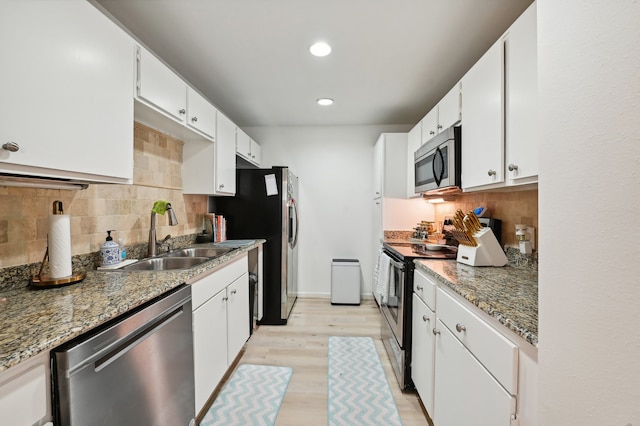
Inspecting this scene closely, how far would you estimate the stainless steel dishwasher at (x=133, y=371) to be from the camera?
776 mm

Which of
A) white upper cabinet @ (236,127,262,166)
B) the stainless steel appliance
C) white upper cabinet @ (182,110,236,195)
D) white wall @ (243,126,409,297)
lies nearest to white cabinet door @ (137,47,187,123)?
white upper cabinet @ (182,110,236,195)

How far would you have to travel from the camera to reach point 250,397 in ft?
5.98

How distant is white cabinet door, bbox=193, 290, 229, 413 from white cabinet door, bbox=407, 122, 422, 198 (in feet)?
6.94

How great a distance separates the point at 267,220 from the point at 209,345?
150 centimetres

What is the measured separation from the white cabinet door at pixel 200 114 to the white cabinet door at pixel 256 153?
3.41 feet

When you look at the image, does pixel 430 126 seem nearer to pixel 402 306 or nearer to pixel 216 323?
pixel 402 306

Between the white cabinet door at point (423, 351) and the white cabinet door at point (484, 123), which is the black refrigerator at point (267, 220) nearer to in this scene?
the white cabinet door at point (423, 351)

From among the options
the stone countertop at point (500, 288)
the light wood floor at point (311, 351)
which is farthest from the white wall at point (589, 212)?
the light wood floor at point (311, 351)

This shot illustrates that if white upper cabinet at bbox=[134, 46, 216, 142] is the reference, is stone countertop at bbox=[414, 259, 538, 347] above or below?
below

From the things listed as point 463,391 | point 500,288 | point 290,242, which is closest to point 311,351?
point 290,242

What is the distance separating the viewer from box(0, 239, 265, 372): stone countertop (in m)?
0.70

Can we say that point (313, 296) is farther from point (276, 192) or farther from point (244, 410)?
point (244, 410)

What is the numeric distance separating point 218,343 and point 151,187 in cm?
125

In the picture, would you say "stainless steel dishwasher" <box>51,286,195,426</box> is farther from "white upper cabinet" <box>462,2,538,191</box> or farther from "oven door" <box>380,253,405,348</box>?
"white upper cabinet" <box>462,2,538,191</box>
